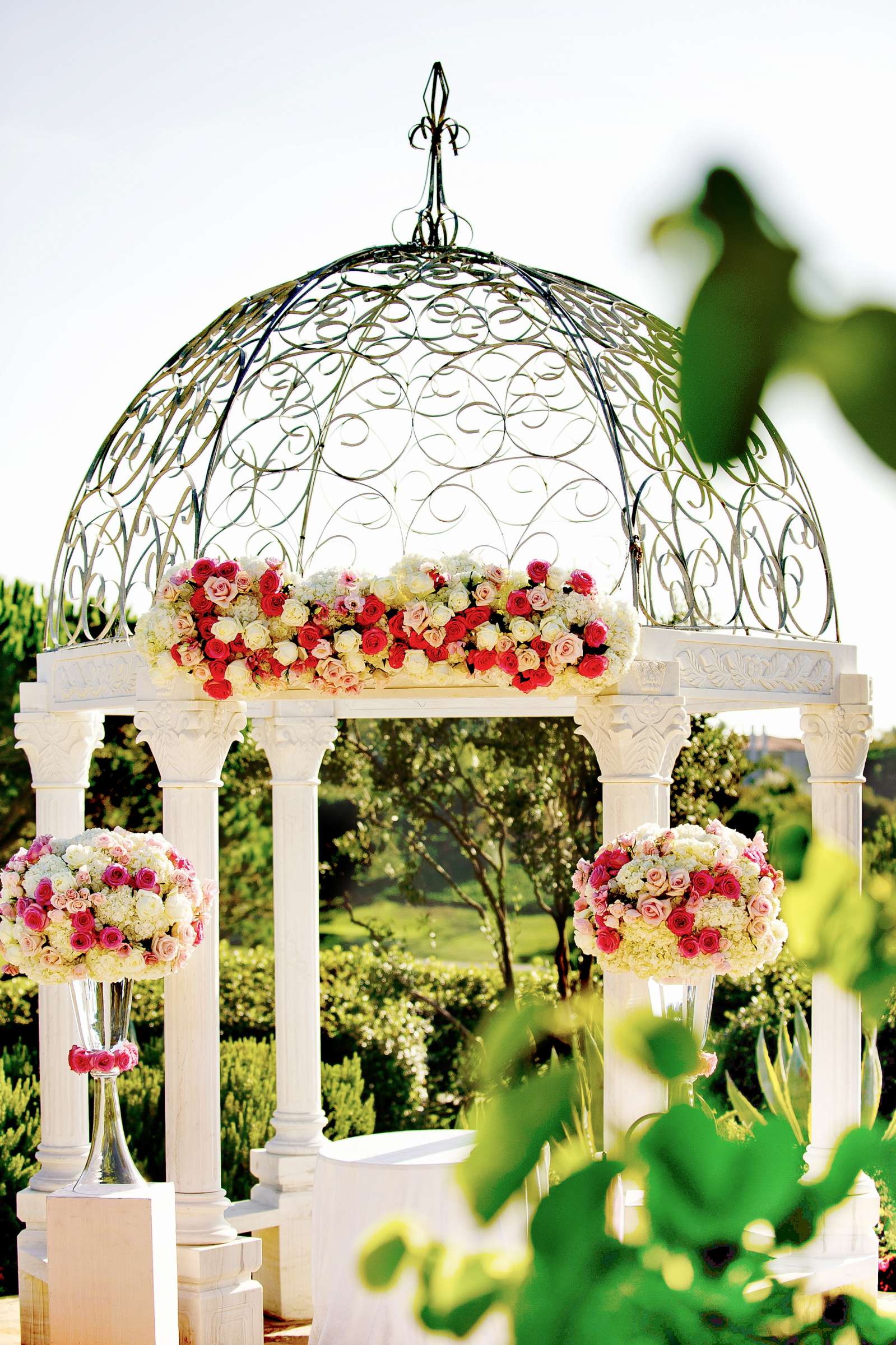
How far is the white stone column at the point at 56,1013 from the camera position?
11.9m

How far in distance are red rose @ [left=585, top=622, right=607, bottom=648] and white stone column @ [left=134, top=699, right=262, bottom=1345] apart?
262cm

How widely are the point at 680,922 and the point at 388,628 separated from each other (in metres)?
2.56

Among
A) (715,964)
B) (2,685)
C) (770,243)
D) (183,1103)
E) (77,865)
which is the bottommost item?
(183,1103)

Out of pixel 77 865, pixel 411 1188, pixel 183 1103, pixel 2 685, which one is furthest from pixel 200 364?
pixel 2 685

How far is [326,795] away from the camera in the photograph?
27422mm

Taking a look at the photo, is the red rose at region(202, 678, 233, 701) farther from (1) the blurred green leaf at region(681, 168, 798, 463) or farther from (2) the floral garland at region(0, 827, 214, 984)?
(1) the blurred green leaf at region(681, 168, 798, 463)

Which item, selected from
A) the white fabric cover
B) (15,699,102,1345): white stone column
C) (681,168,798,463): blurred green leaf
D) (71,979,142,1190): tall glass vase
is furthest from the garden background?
(681,168,798,463): blurred green leaf

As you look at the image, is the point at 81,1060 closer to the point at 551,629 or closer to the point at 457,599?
the point at 457,599

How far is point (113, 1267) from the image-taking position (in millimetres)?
9539

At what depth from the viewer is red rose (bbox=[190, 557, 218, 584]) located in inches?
373

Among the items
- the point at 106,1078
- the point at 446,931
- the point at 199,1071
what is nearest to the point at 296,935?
the point at 199,1071

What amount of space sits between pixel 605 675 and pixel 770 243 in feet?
28.8

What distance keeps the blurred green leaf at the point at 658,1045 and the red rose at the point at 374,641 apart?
8.42 metres

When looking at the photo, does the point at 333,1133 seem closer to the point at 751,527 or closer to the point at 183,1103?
the point at 183,1103
